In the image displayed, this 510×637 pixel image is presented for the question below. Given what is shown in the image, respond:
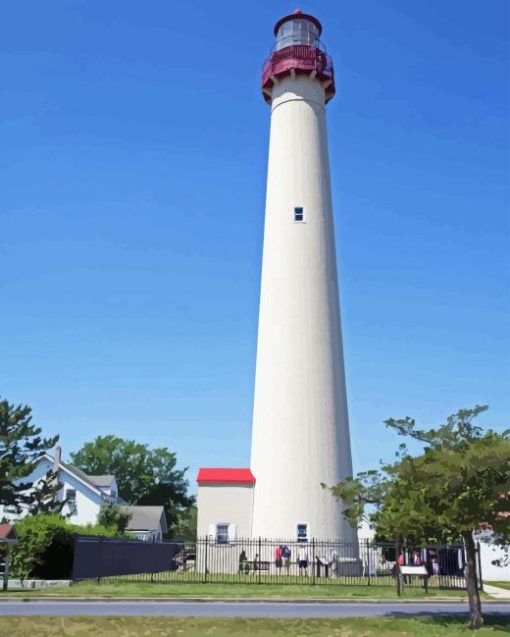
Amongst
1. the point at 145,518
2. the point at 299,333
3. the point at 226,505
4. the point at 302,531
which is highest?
the point at 299,333

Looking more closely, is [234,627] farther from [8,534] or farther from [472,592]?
[8,534]

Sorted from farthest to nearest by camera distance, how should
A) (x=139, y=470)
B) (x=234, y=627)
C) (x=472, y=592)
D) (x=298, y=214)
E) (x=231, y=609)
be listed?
(x=139, y=470) < (x=298, y=214) < (x=231, y=609) < (x=472, y=592) < (x=234, y=627)

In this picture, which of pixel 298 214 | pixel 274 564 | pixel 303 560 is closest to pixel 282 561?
pixel 274 564

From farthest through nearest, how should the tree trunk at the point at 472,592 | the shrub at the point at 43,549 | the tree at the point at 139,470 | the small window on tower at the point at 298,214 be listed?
the tree at the point at 139,470
the small window on tower at the point at 298,214
the shrub at the point at 43,549
the tree trunk at the point at 472,592

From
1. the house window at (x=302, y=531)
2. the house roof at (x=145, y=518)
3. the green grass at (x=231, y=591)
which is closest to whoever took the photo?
the green grass at (x=231, y=591)

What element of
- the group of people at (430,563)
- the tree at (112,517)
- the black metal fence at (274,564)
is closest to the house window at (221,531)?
the black metal fence at (274,564)

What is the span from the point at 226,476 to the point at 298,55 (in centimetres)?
2166

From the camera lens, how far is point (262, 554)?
105 ft

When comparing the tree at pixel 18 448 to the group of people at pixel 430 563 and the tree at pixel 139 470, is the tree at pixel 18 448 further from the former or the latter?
the tree at pixel 139 470

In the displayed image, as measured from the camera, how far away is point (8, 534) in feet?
82.4

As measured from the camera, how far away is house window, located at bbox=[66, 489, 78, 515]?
53.7 meters

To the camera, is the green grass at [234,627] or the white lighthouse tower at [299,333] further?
the white lighthouse tower at [299,333]

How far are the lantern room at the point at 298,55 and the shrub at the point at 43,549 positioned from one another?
79.9 feet

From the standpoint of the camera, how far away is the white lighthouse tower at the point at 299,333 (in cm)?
3238
